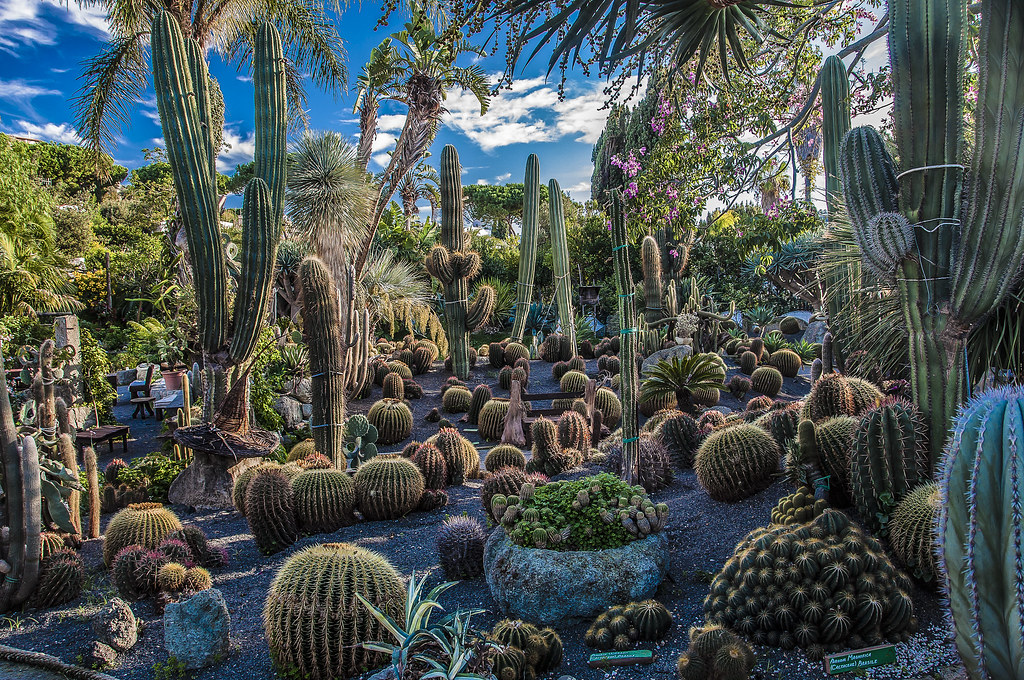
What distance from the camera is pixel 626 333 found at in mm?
5684

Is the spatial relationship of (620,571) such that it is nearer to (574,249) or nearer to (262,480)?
(262,480)

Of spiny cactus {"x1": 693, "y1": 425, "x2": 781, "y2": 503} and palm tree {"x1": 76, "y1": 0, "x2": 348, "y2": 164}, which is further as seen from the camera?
palm tree {"x1": 76, "y1": 0, "x2": 348, "y2": 164}

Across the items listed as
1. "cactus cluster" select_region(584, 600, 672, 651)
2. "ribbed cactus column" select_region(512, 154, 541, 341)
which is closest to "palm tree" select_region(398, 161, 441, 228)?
"ribbed cactus column" select_region(512, 154, 541, 341)

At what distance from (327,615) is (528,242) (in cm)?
1434

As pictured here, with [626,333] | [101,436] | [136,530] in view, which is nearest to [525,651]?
[626,333]

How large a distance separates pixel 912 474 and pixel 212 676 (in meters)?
4.51

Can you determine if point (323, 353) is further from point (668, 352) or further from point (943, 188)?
point (668, 352)

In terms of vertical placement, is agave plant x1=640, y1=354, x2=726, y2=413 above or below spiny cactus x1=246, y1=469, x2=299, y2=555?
above

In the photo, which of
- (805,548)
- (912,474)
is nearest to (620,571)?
(805,548)

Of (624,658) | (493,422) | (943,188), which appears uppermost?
(943,188)

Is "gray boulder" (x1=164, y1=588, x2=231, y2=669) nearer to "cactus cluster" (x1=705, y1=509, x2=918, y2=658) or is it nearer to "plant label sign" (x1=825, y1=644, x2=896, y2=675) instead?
"cactus cluster" (x1=705, y1=509, x2=918, y2=658)

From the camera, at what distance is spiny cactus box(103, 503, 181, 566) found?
5.29 m

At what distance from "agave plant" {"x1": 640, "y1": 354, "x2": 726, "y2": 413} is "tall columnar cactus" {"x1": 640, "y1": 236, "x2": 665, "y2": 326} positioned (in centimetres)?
560

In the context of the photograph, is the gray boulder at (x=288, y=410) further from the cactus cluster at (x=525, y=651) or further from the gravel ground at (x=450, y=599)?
the cactus cluster at (x=525, y=651)
